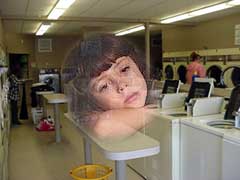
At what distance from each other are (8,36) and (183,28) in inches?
254

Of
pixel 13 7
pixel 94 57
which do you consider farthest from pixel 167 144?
pixel 13 7

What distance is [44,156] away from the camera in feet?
15.3

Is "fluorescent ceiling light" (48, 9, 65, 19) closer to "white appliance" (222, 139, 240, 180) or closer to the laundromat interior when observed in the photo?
the laundromat interior

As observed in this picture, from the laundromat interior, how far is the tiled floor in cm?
2

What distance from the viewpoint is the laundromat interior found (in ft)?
3.19

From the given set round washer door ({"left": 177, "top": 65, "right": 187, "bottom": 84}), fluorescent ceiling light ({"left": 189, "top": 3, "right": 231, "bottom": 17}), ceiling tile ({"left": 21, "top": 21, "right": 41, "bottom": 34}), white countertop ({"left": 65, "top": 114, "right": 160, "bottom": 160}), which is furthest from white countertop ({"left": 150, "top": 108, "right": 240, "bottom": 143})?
ceiling tile ({"left": 21, "top": 21, "right": 41, "bottom": 34})

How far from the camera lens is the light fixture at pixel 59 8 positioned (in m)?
5.39

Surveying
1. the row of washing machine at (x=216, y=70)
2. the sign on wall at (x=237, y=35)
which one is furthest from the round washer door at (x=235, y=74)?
the sign on wall at (x=237, y=35)

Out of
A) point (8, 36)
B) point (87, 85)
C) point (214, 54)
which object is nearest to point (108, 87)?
point (87, 85)

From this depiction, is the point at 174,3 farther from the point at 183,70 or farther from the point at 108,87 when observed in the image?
the point at 108,87

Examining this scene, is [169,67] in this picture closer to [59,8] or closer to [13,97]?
[59,8]

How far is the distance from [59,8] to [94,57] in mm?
5412

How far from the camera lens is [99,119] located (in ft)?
3.62

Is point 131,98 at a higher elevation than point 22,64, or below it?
below
